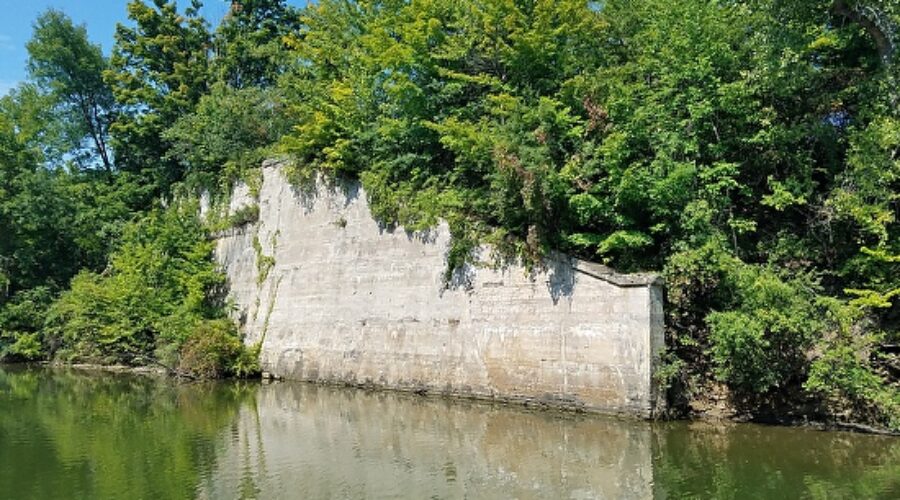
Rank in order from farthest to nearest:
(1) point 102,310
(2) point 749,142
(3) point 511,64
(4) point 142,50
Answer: (4) point 142,50, (1) point 102,310, (3) point 511,64, (2) point 749,142

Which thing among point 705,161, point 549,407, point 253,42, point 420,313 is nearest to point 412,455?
point 549,407

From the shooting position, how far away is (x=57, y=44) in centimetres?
3303

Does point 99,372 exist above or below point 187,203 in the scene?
below

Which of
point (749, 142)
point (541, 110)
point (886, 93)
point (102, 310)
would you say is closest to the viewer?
point (886, 93)

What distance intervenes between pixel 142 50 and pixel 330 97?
54.3 ft

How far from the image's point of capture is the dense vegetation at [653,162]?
40.2 ft

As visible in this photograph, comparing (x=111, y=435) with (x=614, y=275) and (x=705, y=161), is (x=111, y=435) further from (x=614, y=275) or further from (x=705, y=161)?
(x=705, y=161)

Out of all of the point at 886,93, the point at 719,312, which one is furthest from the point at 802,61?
the point at 719,312

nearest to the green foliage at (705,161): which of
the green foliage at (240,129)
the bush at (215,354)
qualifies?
the bush at (215,354)

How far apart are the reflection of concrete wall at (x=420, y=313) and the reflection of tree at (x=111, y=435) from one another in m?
3.08

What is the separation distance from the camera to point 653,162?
13547 mm

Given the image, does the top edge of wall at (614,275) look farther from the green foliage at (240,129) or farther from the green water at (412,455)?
the green foliage at (240,129)

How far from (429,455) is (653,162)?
7262 mm

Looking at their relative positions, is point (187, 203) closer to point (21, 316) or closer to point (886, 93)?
point (21, 316)
